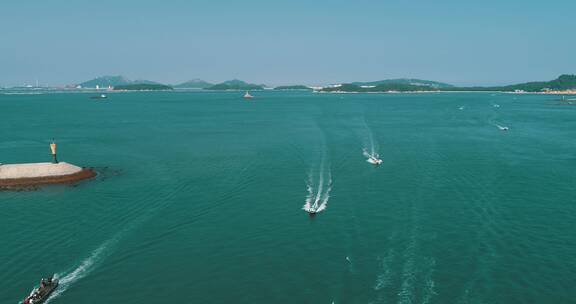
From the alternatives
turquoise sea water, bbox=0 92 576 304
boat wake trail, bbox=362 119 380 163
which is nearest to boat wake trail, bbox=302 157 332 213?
turquoise sea water, bbox=0 92 576 304

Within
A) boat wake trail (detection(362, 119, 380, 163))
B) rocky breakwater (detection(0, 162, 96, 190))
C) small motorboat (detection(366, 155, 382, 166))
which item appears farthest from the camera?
boat wake trail (detection(362, 119, 380, 163))

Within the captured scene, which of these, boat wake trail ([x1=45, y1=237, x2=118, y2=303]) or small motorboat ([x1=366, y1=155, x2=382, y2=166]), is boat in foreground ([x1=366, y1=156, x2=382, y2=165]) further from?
boat wake trail ([x1=45, y1=237, x2=118, y2=303])

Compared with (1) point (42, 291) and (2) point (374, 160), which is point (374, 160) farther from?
(1) point (42, 291)

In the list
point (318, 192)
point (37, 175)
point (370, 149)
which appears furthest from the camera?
point (370, 149)

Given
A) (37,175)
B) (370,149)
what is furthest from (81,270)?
(370,149)

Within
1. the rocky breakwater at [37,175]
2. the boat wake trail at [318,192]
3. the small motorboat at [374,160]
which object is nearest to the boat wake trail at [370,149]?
the small motorboat at [374,160]
